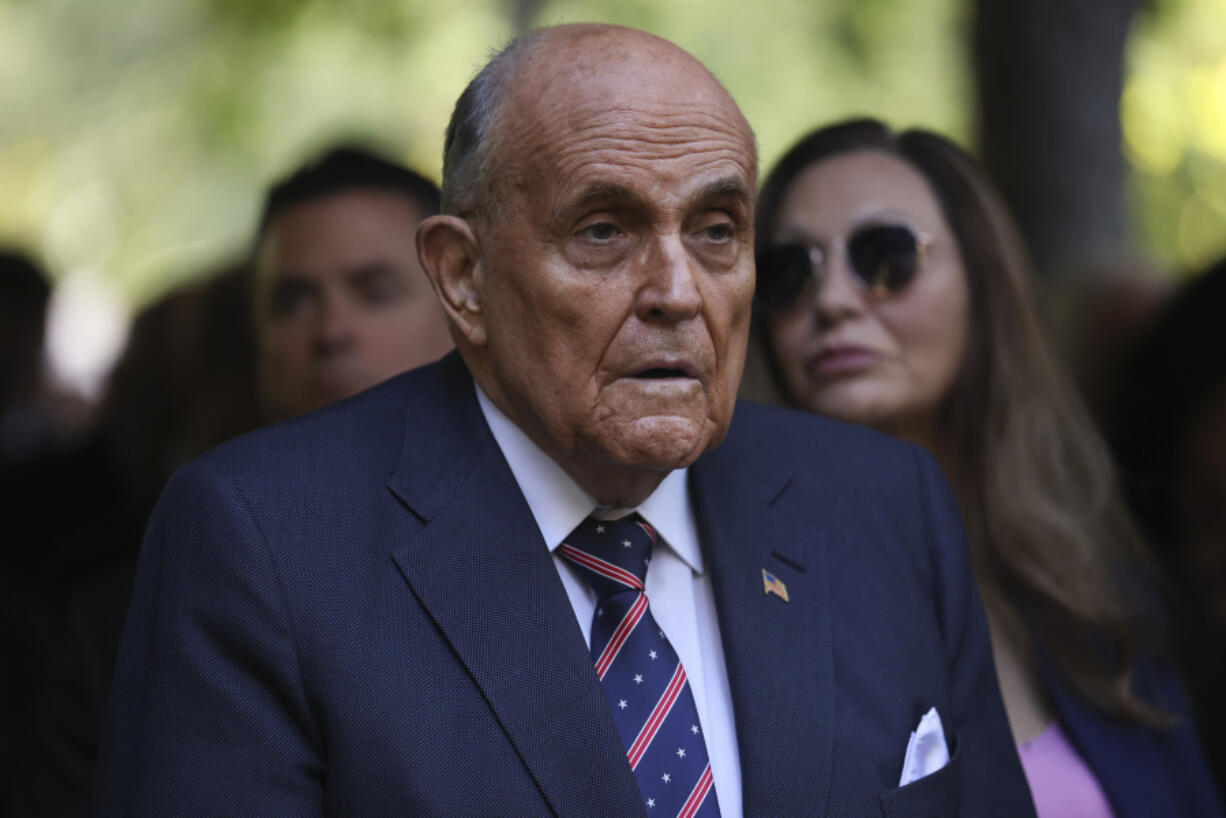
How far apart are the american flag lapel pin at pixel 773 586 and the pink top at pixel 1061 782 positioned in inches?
37.4

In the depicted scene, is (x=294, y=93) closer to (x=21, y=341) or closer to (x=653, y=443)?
(x=21, y=341)

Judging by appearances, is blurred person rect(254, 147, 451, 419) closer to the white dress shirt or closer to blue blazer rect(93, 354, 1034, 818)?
blue blazer rect(93, 354, 1034, 818)

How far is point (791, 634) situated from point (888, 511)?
1.59 feet

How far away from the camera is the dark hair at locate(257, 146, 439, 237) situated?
3635mm

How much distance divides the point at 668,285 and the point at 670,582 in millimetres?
578

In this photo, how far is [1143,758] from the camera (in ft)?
10.2

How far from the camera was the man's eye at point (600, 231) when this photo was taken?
2.21 m

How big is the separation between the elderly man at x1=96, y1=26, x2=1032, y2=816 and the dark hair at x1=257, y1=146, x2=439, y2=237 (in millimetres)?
1248

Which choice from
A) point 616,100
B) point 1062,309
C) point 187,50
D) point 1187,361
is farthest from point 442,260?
point 187,50

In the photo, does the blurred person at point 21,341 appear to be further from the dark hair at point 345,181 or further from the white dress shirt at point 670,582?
the white dress shirt at point 670,582

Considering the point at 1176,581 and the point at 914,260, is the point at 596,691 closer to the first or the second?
the point at 914,260

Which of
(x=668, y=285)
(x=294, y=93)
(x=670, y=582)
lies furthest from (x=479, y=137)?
(x=294, y=93)

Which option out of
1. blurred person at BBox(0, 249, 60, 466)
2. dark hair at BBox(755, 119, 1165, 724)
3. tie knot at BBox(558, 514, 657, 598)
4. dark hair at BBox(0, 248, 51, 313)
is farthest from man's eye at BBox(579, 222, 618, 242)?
dark hair at BBox(0, 248, 51, 313)

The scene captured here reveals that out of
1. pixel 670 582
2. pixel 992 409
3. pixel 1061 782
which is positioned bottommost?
pixel 1061 782
